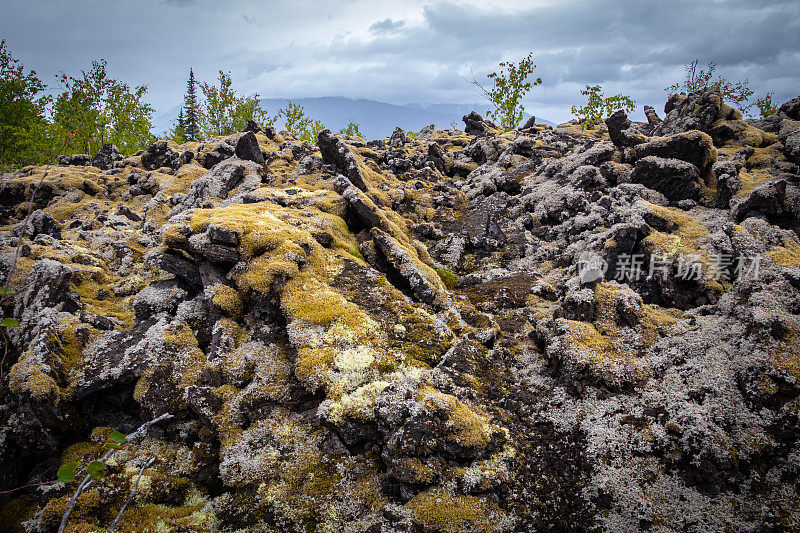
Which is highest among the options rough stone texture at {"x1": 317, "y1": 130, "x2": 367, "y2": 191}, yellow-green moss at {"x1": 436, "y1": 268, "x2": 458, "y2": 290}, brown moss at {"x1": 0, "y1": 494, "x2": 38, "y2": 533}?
rough stone texture at {"x1": 317, "y1": 130, "x2": 367, "y2": 191}

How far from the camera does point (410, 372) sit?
1165 centimetres

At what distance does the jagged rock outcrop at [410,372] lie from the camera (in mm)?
9195

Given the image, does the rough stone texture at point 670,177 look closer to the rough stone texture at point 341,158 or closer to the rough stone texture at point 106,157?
the rough stone texture at point 341,158

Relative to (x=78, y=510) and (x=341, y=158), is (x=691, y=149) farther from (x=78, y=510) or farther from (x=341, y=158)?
(x=78, y=510)

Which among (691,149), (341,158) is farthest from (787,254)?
(341,158)

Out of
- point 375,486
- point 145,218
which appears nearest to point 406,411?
point 375,486

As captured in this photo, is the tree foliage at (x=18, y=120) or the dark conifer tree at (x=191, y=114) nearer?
the tree foliage at (x=18, y=120)

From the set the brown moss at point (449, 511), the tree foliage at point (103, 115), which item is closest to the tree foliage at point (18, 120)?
the tree foliage at point (103, 115)

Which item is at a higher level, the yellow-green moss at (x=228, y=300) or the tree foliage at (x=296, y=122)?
the tree foliage at (x=296, y=122)

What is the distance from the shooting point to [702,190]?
20094 millimetres

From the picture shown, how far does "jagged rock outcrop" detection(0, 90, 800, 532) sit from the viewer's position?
9.20m

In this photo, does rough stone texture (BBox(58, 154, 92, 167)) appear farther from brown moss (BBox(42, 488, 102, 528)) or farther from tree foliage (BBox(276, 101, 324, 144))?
brown moss (BBox(42, 488, 102, 528))

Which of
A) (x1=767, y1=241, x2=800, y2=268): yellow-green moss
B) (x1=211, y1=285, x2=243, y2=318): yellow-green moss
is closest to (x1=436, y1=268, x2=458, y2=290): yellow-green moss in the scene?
(x1=211, y1=285, x2=243, y2=318): yellow-green moss

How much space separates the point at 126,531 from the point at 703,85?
74151 mm
